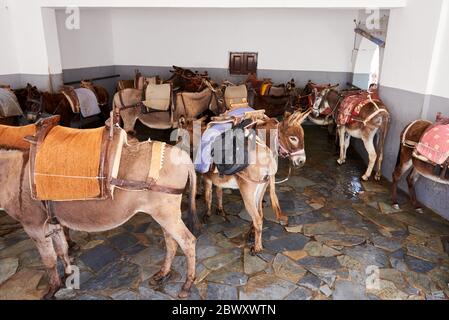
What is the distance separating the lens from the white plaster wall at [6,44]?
242 inches

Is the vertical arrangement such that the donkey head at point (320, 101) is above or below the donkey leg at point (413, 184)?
above

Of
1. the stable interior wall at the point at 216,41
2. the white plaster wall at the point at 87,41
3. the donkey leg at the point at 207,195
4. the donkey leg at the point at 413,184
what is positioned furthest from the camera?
the stable interior wall at the point at 216,41

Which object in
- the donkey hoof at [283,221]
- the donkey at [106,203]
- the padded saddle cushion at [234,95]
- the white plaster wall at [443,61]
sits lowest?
the donkey hoof at [283,221]

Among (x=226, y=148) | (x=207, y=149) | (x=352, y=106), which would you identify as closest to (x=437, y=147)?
(x=352, y=106)

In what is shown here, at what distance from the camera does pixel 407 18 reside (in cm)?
502

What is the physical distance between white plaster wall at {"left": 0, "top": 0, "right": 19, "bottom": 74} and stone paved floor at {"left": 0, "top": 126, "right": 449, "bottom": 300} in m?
3.57

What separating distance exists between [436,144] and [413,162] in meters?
0.52

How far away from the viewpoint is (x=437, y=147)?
12.1 ft

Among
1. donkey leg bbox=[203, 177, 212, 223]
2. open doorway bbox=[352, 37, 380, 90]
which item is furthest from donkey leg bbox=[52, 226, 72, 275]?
open doorway bbox=[352, 37, 380, 90]

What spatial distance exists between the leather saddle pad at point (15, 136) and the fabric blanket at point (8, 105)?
3352mm

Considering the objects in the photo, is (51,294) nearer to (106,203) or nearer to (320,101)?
(106,203)

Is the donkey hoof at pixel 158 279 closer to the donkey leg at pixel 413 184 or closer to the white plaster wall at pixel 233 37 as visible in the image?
the donkey leg at pixel 413 184

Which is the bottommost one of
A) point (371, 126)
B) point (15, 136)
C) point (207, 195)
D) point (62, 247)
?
point (62, 247)

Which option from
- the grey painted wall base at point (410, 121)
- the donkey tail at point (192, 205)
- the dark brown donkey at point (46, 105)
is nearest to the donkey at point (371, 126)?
the grey painted wall base at point (410, 121)
